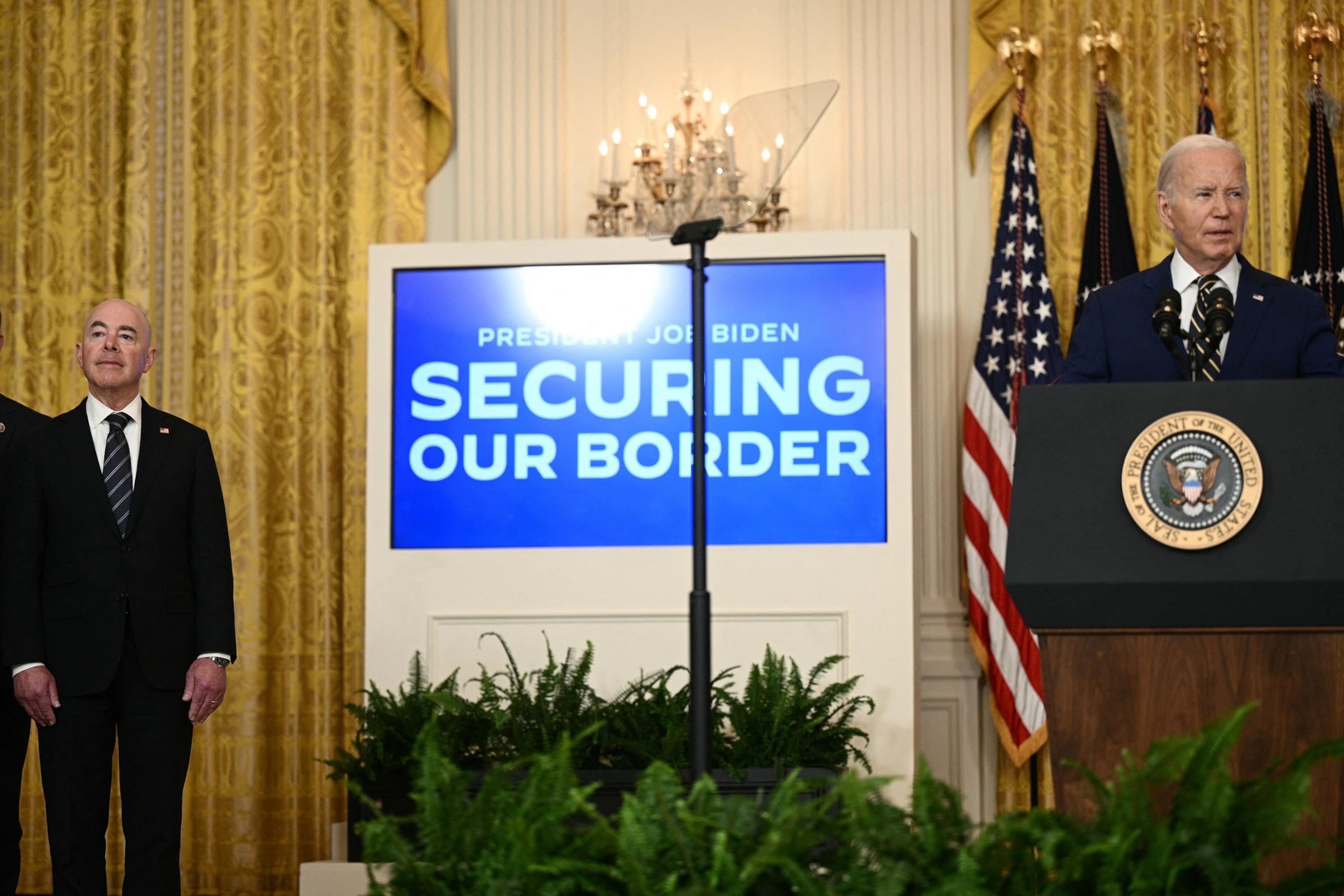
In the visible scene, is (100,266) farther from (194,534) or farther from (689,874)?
(689,874)

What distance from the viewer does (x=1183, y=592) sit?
2045 mm

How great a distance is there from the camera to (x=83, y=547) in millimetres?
3344

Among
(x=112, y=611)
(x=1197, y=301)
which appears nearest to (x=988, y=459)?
(x=1197, y=301)

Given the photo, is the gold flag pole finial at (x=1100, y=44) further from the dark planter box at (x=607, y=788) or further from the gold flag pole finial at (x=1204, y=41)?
the dark planter box at (x=607, y=788)

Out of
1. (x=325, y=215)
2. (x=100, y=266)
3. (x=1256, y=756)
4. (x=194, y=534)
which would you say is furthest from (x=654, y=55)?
(x=1256, y=756)

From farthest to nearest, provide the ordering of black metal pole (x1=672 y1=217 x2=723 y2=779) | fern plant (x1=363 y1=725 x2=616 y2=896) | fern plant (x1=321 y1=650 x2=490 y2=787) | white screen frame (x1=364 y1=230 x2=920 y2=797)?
white screen frame (x1=364 y1=230 x2=920 y2=797)
fern plant (x1=321 y1=650 x2=490 y2=787)
black metal pole (x1=672 y1=217 x2=723 y2=779)
fern plant (x1=363 y1=725 x2=616 y2=896)

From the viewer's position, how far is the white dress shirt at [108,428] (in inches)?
135

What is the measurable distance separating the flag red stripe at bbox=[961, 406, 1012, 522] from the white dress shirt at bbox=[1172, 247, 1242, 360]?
210 cm

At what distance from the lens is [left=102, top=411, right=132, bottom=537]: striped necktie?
338 centimetres

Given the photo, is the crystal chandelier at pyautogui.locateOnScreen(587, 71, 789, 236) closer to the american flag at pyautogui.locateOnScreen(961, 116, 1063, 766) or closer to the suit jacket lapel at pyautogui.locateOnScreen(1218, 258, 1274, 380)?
the american flag at pyautogui.locateOnScreen(961, 116, 1063, 766)

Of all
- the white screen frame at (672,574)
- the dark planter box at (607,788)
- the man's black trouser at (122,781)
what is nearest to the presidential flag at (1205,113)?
the white screen frame at (672,574)

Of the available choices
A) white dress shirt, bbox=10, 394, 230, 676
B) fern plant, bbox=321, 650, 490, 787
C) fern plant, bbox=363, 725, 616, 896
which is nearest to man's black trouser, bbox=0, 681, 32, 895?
white dress shirt, bbox=10, 394, 230, 676

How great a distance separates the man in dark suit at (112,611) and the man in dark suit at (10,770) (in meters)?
0.13

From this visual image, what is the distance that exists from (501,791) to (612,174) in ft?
11.6
